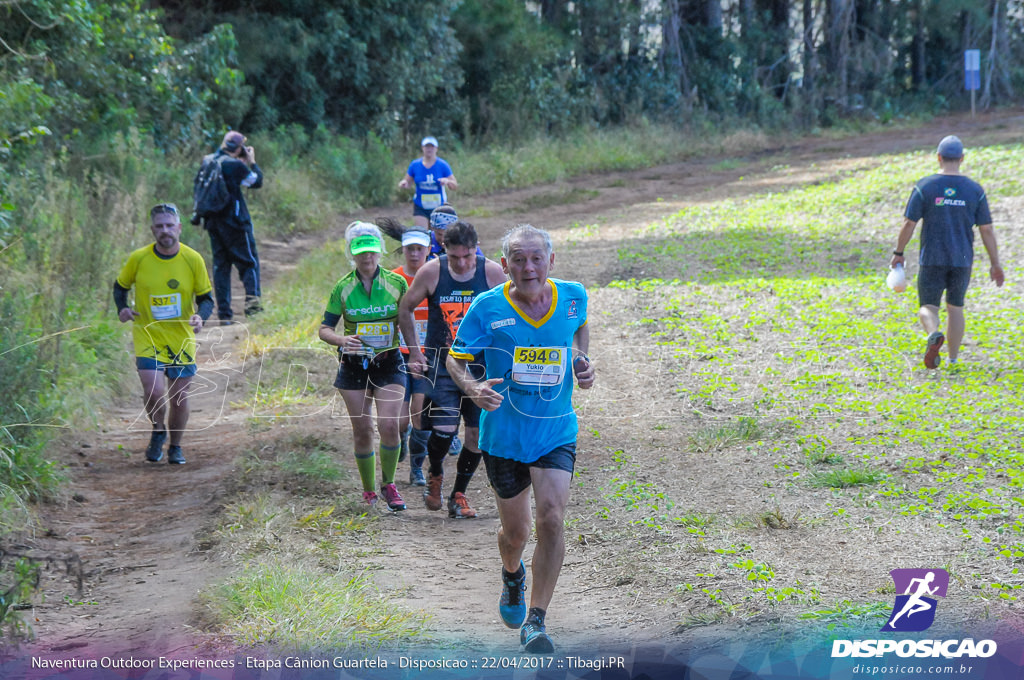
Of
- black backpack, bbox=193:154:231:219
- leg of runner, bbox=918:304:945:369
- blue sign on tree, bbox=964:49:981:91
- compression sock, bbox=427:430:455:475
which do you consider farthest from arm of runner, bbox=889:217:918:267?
blue sign on tree, bbox=964:49:981:91

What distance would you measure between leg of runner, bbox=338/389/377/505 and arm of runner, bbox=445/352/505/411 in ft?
7.02

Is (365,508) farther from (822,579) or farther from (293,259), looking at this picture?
(293,259)

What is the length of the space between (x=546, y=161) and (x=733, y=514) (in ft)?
67.3

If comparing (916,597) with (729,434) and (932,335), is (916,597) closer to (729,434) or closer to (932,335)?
(729,434)

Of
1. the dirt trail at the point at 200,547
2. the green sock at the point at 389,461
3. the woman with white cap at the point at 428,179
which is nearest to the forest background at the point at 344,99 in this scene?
the dirt trail at the point at 200,547

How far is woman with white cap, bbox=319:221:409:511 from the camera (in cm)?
730

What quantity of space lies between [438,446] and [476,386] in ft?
8.26

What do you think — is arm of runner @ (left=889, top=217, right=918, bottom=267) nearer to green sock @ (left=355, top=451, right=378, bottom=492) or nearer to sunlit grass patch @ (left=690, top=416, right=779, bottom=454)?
sunlit grass patch @ (left=690, top=416, right=779, bottom=454)

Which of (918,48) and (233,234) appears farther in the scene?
(918,48)

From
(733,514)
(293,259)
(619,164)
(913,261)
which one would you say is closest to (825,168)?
(619,164)

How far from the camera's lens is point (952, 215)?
9.72 m

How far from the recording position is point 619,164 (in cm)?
2802

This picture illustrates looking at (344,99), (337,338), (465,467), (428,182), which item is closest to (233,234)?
(428,182)

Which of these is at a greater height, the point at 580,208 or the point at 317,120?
the point at 317,120
